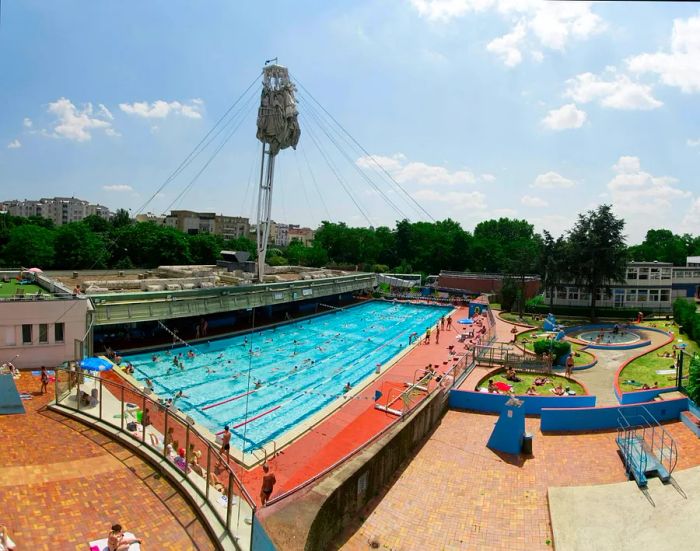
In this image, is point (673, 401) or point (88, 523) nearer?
point (88, 523)

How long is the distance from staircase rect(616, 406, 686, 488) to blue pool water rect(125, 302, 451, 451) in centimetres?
1152

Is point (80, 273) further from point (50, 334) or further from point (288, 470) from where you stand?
point (288, 470)

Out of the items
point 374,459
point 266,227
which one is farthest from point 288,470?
point 266,227

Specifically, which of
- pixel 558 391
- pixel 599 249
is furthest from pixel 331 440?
pixel 599 249

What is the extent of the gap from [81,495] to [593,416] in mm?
15389

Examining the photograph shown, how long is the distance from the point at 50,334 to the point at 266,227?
60.0ft

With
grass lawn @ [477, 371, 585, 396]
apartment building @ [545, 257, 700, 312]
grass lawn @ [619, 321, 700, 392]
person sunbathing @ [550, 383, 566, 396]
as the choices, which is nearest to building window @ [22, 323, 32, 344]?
grass lawn @ [477, 371, 585, 396]

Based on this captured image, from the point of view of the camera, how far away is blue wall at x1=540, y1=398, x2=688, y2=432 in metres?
15.9

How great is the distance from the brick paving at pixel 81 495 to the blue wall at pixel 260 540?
1008mm

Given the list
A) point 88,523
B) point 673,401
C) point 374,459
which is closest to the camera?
point 88,523

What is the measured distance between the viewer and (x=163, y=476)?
9.90 metres

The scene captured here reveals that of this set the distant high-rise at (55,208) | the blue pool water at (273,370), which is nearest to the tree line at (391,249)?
the blue pool water at (273,370)

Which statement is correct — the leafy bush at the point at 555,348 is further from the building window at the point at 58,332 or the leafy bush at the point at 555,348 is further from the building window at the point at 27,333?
the building window at the point at 27,333

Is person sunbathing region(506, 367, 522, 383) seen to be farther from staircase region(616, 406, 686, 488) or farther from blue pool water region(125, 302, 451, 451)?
blue pool water region(125, 302, 451, 451)
